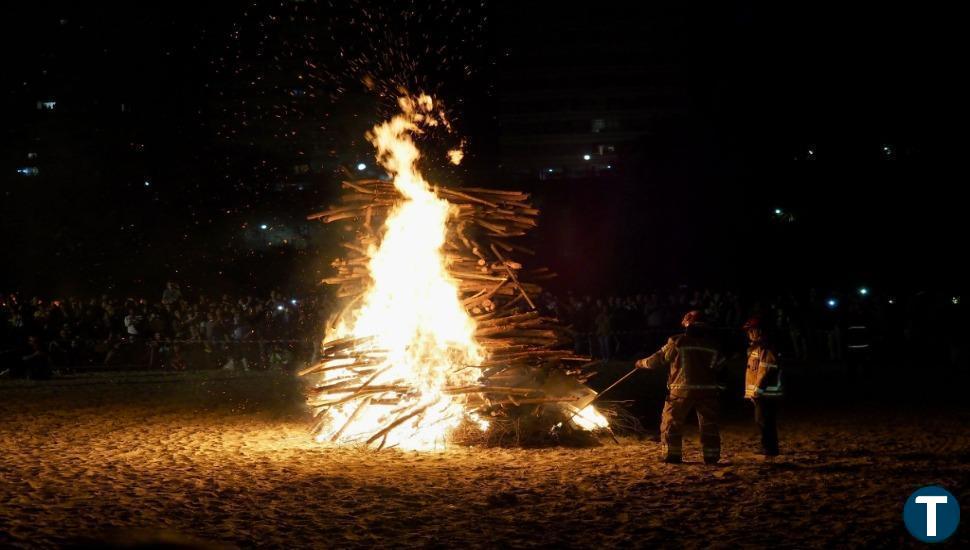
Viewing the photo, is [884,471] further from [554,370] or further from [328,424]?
[328,424]

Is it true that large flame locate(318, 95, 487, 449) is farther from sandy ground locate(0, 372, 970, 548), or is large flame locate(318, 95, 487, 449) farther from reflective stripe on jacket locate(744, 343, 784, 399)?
reflective stripe on jacket locate(744, 343, 784, 399)

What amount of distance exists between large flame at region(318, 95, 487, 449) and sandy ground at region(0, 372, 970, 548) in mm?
641

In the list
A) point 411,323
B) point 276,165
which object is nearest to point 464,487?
point 411,323

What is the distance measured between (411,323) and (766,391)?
15.4 feet

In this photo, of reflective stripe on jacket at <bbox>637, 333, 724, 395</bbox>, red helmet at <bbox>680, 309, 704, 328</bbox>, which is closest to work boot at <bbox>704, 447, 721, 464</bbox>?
reflective stripe on jacket at <bbox>637, 333, 724, 395</bbox>

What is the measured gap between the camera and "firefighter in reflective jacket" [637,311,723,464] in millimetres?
9586

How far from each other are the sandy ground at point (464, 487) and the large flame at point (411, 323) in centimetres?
64

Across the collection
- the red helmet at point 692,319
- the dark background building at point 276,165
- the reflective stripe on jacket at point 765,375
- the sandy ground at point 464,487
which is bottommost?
the sandy ground at point 464,487

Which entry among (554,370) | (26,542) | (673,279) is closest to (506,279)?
(554,370)

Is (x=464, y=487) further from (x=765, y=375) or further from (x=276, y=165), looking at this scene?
(x=276, y=165)

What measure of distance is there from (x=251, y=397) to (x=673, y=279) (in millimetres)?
24960

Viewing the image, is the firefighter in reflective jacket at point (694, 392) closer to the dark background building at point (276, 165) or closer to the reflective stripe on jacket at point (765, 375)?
the reflective stripe on jacket at point (765, 375)

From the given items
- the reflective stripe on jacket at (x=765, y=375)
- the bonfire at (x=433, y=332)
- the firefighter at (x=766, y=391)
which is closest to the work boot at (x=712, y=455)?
the firefighter at (x=766, y=391)

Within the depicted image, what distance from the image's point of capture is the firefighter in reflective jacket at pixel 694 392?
9586 millimetres
